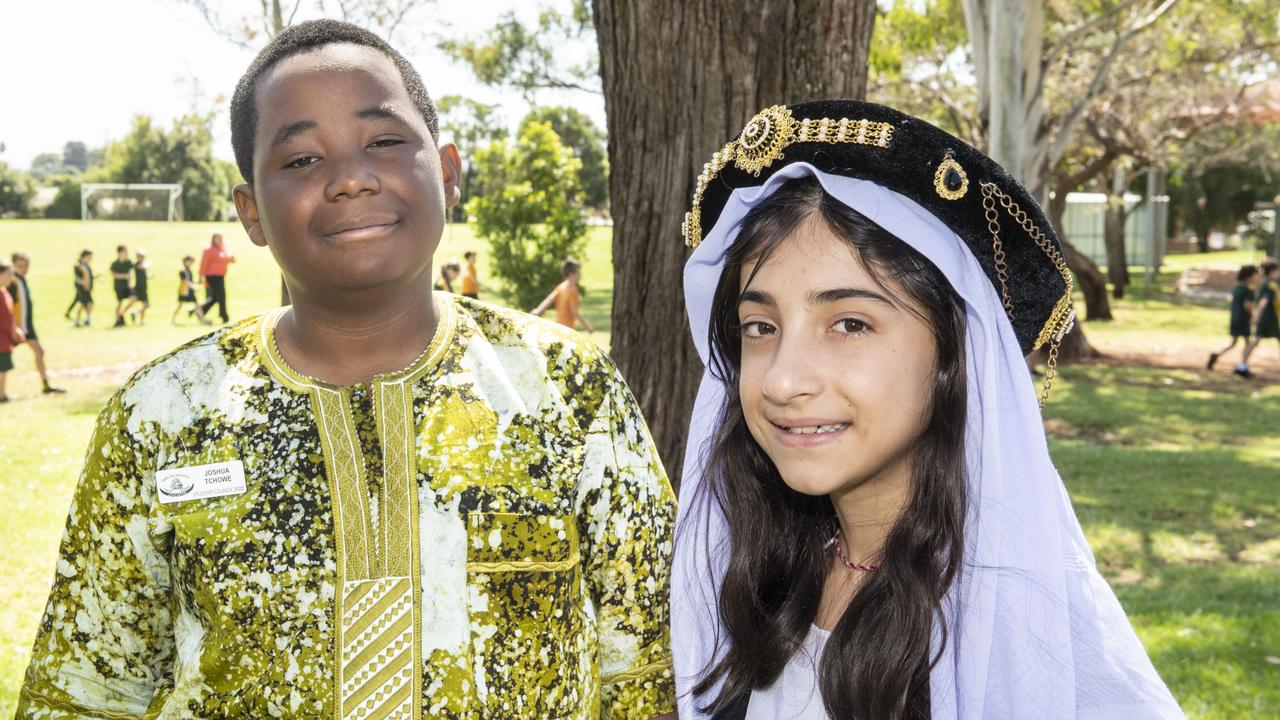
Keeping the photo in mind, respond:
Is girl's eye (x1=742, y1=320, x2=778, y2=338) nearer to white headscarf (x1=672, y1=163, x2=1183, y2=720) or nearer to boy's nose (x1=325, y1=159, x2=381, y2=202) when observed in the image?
white headscarf (x1=672, y1=163, x2=1183, y2=720)

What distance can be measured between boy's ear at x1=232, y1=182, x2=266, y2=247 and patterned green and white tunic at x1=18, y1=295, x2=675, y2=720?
24 cm

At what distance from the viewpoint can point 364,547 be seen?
1.78m

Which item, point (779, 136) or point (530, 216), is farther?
point (530, 216)

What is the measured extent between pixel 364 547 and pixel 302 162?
0.66 meters

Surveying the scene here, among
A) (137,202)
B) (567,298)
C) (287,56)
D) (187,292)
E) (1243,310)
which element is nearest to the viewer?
(287,56)

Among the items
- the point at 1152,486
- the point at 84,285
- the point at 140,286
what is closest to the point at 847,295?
the point at 1152,486

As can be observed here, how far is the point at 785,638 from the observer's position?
1.91 m

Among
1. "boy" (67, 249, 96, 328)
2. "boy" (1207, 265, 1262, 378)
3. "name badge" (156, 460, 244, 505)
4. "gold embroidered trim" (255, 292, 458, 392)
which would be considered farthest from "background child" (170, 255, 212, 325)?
"name badge" (156, 460, 244, 505)

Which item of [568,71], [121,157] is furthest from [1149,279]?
[121,157]

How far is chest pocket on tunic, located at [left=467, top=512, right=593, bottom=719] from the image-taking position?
1.75 metres

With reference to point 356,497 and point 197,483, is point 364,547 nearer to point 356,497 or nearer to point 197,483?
point 356,497

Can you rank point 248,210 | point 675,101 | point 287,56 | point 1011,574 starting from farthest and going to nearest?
point 675,101, point 248,210, point 287,56, point 1011,574

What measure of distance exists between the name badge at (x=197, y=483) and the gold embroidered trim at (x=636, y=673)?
70 cm

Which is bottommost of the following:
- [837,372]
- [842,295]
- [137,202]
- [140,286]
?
[140,286]
